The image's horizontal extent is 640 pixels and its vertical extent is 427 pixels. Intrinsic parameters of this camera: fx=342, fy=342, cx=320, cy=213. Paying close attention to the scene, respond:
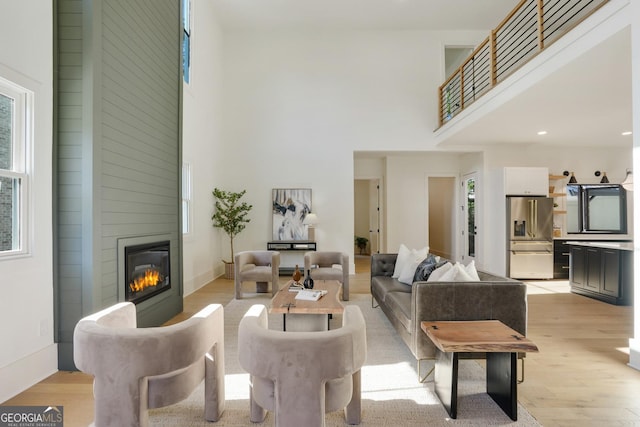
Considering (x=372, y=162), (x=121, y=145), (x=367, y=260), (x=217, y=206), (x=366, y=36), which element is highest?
(x=366, y=36)

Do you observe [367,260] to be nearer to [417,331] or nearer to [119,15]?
[417,331]

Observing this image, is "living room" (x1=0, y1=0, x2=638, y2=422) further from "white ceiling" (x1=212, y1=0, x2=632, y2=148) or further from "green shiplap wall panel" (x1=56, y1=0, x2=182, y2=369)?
"green shiplap wall panel" (x1=56, y1=0, x2=182, y2=369)

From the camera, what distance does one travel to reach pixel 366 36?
7629 millimetres

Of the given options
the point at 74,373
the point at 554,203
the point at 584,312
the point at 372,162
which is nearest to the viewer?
the point at 74,373

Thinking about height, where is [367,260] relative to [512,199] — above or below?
below

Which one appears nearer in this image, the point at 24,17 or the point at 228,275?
the point at 24,17

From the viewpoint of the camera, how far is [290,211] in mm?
7547

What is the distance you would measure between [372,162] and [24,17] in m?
7.31

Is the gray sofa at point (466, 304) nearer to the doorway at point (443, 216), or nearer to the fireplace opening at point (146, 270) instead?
the fireplace opening at point (146, 270)

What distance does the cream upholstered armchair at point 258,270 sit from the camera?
205 inches

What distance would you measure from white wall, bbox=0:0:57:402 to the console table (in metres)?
4.62


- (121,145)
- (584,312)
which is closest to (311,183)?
(121,145)

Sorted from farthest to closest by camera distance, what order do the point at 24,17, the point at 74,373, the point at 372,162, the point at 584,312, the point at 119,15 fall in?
1. the point at 372,162
2. the point at 584,312
3. the point at 119,15
4. the point at 74,373
5. the point at 24,17

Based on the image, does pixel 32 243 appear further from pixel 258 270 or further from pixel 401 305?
pixel 258 270
